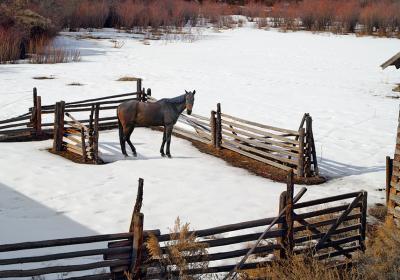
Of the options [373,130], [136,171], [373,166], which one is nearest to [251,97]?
[373,130]

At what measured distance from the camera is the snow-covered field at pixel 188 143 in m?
9.34

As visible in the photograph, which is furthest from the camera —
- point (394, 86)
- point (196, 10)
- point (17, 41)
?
point (196, 10)

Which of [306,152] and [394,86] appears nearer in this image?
[306,152]

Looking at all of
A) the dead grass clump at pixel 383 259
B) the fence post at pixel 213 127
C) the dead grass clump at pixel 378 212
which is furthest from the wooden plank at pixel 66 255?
the fence post at pixel 213 127

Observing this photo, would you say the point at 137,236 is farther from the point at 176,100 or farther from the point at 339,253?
the point at 176,100

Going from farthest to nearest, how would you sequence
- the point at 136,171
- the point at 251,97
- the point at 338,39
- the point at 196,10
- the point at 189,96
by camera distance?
the point at 196,10 < the point at 338,39 < the point at 251,97 < the point at 189,96 < the point at 136,171

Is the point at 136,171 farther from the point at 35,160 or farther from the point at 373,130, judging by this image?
the point at 373,130

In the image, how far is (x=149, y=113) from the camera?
41.5 feet

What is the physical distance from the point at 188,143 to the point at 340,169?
4186 mm

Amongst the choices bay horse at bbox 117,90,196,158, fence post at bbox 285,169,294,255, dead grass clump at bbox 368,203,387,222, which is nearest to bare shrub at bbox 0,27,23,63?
bay horse at bbox 117,90,196,158

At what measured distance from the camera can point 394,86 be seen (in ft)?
80.2

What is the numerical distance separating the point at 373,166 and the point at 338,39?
31.5m

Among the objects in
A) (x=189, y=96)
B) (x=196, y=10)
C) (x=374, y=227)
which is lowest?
(x=374, y=227)

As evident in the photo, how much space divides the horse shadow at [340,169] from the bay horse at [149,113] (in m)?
3.50
